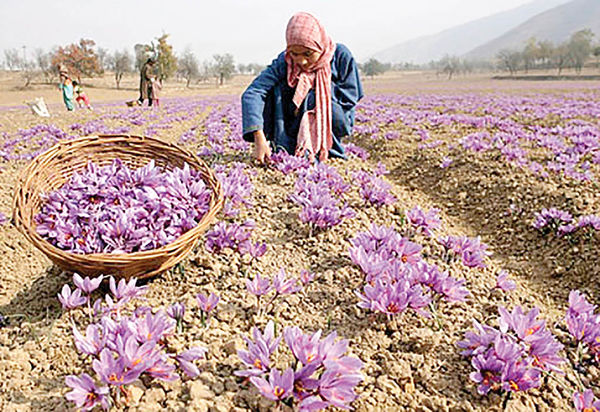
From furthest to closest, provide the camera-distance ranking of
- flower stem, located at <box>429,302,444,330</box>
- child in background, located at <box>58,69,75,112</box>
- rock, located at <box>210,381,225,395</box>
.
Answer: child in background, located at <box>58,69,75,112</box>, flower stem, located at <box>429,302,444,330</box>, rock, located at <box>210,381,225,395</box>

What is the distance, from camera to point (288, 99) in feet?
17.2

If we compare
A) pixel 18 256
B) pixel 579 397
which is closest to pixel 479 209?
pixel 579 397

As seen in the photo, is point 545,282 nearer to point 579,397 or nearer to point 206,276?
point 579,397

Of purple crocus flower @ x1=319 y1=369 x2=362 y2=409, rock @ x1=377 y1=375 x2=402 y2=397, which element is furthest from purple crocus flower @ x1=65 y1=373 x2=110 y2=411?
rock @ x1=377 y1=375 x2=402 y2=397

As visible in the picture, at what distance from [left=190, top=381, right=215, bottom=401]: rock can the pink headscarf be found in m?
3.64

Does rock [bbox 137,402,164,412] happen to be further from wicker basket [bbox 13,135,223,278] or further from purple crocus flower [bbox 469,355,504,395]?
purple crocus flower [bbox 469,355,504,395]

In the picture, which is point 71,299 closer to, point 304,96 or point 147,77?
point 304,96

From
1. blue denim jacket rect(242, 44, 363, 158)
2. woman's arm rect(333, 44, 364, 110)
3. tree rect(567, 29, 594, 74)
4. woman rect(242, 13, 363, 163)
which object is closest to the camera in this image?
woman rect(242, 13, 363, 163)

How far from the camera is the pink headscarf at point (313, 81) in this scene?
4277mm

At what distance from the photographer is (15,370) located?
71.1 inches

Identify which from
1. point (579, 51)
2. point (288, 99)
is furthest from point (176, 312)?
point (579, 51)

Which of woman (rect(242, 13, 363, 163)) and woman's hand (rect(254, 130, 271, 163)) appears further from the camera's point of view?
woman's hand (rect(254, 130, 271, 163))

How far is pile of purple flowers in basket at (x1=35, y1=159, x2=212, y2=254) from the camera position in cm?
226

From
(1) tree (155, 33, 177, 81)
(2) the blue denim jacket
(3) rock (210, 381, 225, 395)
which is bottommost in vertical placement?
(3) rock (210, 381, 225, 395)
